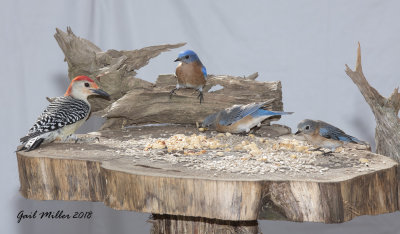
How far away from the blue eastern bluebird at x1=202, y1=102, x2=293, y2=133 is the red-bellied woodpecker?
738mm

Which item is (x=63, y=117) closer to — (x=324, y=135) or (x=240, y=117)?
(x=240, y=117)

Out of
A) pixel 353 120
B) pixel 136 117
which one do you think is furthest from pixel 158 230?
pixel 353 120

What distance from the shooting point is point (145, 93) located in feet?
10.9

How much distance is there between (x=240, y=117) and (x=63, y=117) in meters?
1.02

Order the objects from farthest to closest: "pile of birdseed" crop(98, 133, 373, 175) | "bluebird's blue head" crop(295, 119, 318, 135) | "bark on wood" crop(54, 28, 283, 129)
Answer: "bark on wood" crop(54, 28, 283, 129)
"bluebird's blue head" crop(295, 119, 318, 135)
"pile of birdseed" crop(98, 133, 373, 175)

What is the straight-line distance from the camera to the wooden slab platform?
2.02 m

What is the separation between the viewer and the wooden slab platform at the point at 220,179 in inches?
79.4

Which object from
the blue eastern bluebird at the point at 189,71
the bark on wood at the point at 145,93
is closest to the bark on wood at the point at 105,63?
the bark on wood at the point at 145,93

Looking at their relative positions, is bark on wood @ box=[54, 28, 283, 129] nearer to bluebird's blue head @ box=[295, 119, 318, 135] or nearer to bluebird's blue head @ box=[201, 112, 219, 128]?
bluebird's blue head @ box=[201, 112, 219, 128]

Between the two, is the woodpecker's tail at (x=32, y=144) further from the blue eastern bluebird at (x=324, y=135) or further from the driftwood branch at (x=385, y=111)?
the driftwood branch at (x=385, y=111)

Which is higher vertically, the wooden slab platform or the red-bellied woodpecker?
the red-bellied woodpecker

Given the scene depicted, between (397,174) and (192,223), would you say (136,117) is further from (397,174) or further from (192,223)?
(397,174)

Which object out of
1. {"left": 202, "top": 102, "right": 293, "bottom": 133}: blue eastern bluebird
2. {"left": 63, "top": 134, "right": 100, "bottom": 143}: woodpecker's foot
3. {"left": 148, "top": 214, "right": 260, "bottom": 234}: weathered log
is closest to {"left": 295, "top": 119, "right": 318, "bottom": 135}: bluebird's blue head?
{"left": 202, "top": 102, "right": 293, "bottom": 133}: blue eastern bluebird

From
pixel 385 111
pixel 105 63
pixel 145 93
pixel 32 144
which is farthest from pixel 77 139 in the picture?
pixel 385 111
